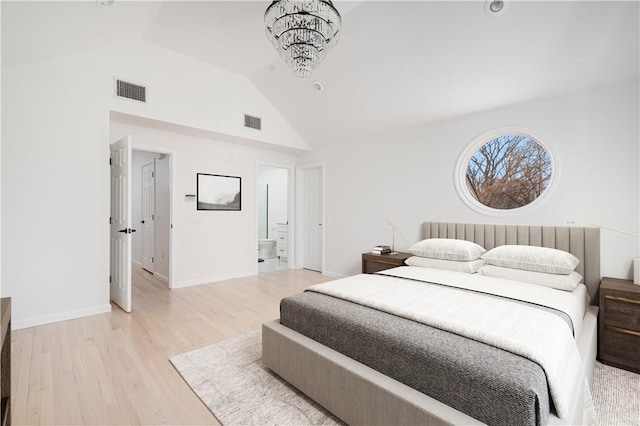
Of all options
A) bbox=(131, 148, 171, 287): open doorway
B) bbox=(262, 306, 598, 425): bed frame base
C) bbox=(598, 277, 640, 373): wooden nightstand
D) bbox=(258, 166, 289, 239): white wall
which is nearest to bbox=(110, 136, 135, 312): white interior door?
bbox=(131, 148, 171, 287): open doorway

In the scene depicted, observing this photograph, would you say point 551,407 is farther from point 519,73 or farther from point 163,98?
point 163,98

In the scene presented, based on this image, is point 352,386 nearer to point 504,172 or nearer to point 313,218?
point 504,172

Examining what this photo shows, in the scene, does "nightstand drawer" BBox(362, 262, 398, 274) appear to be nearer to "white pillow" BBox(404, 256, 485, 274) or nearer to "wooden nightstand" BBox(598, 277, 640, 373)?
"white pillow" BBox(404, 256, 485, 274)

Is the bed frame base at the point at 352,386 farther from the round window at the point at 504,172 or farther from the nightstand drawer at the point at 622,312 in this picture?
the round window at the point at 504,172

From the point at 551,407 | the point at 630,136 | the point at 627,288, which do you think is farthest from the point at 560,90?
the point at 551,407

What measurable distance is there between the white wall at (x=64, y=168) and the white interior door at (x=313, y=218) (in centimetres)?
264

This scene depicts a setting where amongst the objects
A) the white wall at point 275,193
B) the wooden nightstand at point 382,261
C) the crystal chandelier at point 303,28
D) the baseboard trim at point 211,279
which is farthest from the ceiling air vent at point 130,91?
the white wall at point 275,193

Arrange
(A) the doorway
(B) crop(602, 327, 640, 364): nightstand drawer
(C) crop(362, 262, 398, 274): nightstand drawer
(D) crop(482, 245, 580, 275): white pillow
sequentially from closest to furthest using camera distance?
1. (B) crop(602, 327, 640, 364): nightstand drawer
2. (D) crop(482, 245, 580, 275): white pillow
3. (C) crop(362, 262, 398, 274): nightstand drawer
4. (A) the doorway

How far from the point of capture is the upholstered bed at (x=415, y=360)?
1.23m

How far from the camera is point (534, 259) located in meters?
2.69

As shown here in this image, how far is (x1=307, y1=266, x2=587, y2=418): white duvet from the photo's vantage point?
4.53 ft

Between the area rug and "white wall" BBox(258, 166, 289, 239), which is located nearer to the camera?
the area rug

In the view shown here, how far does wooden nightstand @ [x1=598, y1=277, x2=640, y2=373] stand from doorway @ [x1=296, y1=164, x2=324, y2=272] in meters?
3.81

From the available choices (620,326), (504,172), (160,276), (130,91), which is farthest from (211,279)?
(620,326)
